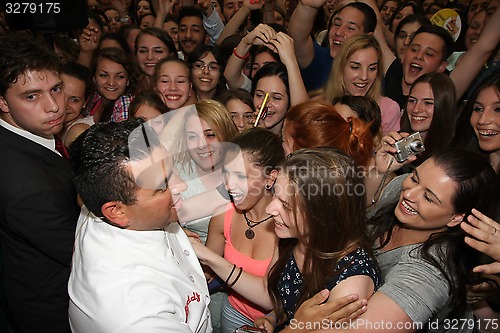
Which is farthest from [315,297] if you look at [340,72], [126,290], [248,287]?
[340,72]

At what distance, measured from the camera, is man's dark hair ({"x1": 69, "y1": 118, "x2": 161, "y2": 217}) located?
109 centimetres

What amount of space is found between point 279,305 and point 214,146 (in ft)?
3.05

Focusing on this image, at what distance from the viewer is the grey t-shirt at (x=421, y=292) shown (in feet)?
3.94

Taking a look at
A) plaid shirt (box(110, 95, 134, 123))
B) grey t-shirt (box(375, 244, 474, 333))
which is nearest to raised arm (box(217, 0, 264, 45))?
plaid shirt (box(110, 95, 134, 123))

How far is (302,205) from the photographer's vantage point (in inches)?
50.9

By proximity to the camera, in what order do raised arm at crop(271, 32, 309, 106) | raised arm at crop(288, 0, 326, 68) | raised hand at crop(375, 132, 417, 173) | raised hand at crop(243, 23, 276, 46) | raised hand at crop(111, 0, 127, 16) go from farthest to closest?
1. raised hand at crop(111, 0, 127, 16)
2. raised arm at crop(288, 0, 326, 68)
3. raised hand at crop(243, 23, 276, 46)
4. raised arm at crop(271, 32, 309, 106)
5. raised hand at crop(375, 132, 417, 173)

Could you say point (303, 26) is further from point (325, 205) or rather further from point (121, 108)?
point (325, 205)

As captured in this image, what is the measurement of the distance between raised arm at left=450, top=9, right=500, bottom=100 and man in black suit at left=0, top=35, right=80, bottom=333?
2536mm

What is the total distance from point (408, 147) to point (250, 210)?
808 millimetres

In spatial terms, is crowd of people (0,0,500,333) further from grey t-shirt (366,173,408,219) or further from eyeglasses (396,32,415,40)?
eyeglasses (396,32,415,40)

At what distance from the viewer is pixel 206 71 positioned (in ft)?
9.75

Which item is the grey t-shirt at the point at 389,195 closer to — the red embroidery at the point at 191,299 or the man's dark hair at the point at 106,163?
the red embroidery at the point at 191,299

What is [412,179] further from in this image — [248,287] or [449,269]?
[248,287]

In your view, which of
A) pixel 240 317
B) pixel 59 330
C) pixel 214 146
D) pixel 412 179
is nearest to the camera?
pixel 412 179
